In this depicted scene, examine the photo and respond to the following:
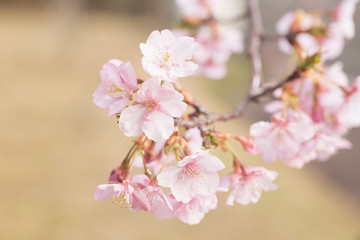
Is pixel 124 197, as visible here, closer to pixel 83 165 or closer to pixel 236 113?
pixel 236 113

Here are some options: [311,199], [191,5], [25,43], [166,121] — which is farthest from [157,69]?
[25,43]

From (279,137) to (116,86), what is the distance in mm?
418

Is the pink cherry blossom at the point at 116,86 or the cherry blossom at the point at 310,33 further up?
the pink cherry blossom at the point at 116,86

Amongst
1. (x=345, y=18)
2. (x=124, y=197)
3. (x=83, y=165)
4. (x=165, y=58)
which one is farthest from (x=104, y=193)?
(x=83, y=165)

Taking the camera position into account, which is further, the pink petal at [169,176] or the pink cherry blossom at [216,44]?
the pink cherry blossom at [216,44]

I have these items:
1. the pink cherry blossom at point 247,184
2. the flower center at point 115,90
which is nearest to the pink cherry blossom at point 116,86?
the flower center at point 115,90

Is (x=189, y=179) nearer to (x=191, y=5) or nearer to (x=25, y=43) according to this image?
(x=191, y=5)

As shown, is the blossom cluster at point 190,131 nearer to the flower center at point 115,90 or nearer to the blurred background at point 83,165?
the flower center at point 115,90

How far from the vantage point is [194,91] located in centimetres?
869

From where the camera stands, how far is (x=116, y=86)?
0.67m

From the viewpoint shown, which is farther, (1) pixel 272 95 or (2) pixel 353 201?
(2) pixel 353 201

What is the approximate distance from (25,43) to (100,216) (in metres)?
6.07

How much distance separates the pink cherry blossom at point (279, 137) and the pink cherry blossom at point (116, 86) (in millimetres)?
338

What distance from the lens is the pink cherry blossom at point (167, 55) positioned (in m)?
0.63
